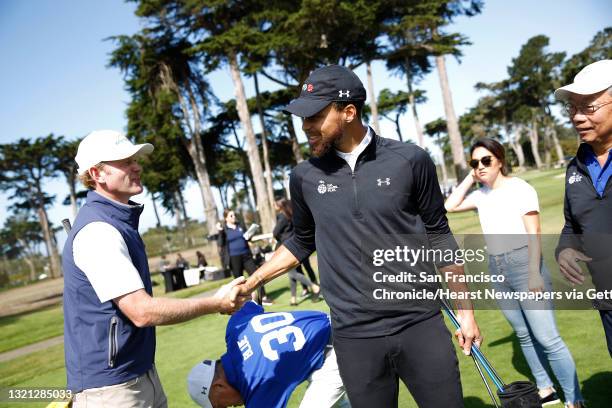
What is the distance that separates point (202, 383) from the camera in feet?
9.00

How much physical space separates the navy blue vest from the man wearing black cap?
108 centimetres

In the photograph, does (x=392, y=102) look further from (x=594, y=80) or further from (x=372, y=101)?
(x=594, y=80)

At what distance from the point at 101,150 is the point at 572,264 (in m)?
2.67

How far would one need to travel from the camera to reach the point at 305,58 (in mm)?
24422

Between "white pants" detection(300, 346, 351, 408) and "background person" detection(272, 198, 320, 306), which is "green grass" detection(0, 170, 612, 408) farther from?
"white pants" detection(300, 346, 351, 408)

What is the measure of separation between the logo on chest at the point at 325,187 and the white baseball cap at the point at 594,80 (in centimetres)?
130

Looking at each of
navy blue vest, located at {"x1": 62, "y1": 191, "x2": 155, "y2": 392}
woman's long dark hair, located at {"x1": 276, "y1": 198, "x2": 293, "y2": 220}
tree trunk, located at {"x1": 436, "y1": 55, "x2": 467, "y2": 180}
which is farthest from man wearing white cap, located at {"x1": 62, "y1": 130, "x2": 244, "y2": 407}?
tree trunk, located at {"x1": 436, "y1": 55, "x2": 467, "y2": 180}

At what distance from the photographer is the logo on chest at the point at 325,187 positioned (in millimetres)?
2438

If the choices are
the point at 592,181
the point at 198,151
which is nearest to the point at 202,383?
the point at 592,181

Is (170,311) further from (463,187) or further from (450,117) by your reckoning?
(450,117)

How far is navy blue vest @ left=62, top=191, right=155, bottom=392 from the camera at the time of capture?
2350 millimetres

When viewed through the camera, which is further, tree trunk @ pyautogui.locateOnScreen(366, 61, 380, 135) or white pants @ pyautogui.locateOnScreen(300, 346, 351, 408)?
tree trunk @ pyautogui.locateOnScreen(366, 61, 380, 135)

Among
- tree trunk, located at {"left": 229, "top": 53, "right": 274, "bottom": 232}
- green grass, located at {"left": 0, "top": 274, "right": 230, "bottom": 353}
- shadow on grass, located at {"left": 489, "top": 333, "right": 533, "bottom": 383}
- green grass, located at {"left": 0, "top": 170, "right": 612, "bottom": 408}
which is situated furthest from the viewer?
tree trunk, located at {"left": 229, "top": 53, "right": 274, "bottom": 232}

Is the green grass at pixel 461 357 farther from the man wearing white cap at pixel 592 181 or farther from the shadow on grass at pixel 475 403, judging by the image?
the man wearing white cap at pixel 592 181
